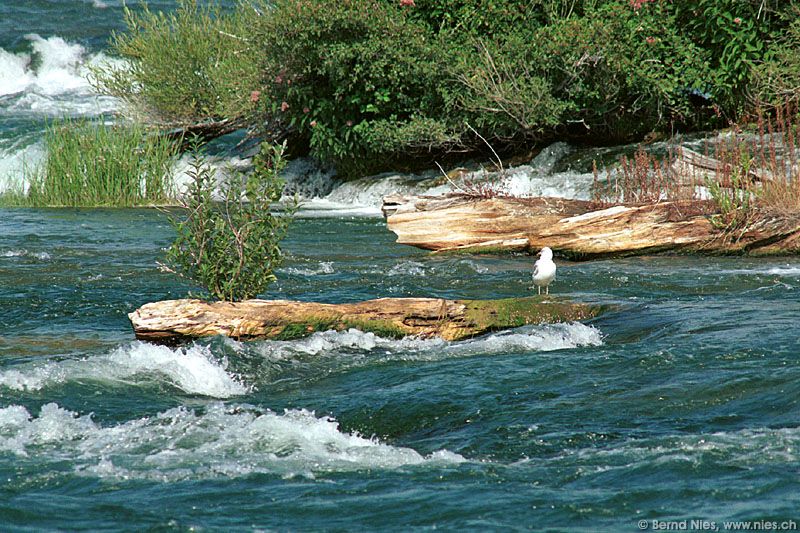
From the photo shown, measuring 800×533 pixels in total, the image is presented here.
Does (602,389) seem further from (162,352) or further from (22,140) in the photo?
(22,140)

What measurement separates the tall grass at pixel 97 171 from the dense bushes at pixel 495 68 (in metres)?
3.55

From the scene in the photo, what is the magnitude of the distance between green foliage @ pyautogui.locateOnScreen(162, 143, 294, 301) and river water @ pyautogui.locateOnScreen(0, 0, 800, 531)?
0.67 metres

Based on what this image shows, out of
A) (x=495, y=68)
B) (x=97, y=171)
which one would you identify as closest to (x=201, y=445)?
(x=495, y=68)

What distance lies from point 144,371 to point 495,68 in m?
13.3

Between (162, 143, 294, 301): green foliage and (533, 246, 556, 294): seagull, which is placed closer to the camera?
(162, 143, 294, 301): green foliage

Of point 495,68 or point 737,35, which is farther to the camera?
point 495,68

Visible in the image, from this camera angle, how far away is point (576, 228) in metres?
11.9

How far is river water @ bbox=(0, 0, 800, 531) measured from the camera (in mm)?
4500

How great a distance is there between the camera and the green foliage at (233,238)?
773 cm

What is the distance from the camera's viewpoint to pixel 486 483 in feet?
15.7

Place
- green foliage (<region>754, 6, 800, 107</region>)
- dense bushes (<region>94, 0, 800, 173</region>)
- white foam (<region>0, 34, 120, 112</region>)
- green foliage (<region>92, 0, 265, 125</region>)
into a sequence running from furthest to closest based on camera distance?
white foam (<region>0, 34, 120, 112</region>) < green foliage (<region>92, 0, 265, 125</region>) < dense bushes (<region>94, 0, 800, 173</region>) < green foliage (<region>754, 6, 800, 107</region>)

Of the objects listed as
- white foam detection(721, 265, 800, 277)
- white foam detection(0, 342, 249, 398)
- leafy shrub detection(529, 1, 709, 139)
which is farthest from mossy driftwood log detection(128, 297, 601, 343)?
leafy shrub detection(529, 1, 709, 139)

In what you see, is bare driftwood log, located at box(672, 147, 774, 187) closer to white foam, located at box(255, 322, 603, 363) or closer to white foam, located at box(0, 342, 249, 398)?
white foam, located at box(255, 322, 603, 363)

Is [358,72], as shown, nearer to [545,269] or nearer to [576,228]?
[576,228]
